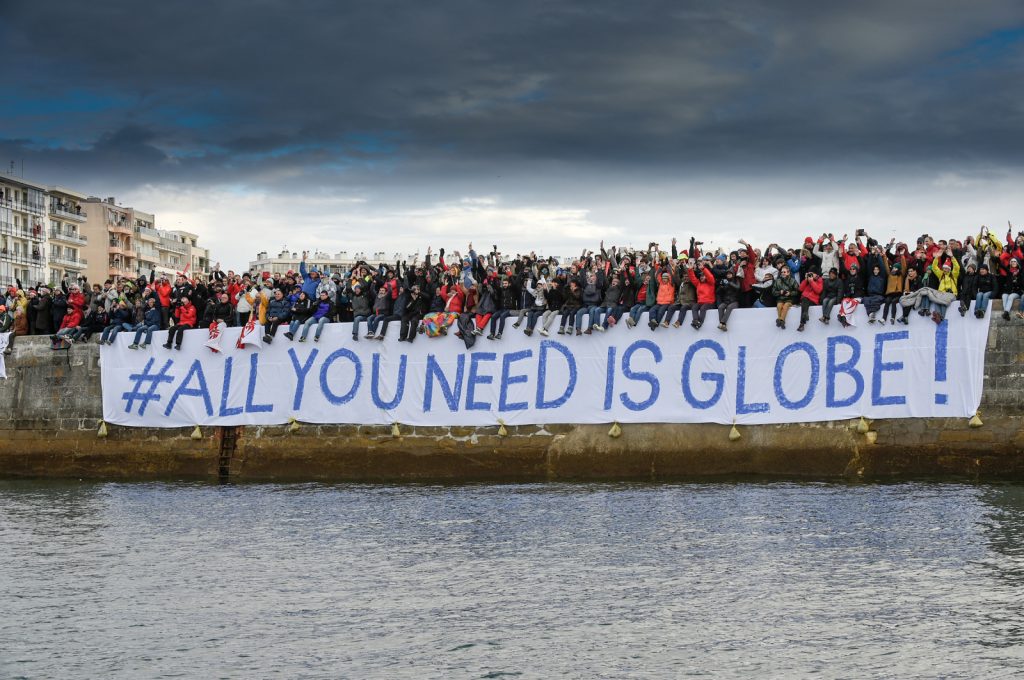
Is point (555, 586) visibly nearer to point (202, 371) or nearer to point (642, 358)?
point (642, 358)

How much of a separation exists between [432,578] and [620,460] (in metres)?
8.99

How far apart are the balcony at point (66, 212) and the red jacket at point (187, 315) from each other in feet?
281

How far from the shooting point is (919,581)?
15602 millimetres

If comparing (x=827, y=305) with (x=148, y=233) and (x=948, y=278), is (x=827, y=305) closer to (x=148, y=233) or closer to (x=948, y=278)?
(x=948, y=278)

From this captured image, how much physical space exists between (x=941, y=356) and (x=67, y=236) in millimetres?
99577

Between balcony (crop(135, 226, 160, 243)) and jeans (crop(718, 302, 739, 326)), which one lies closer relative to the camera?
jeans (crop(718, 302, 739, 326))

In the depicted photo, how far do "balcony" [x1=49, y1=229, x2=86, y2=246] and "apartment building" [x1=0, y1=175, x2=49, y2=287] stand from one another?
1.77 m

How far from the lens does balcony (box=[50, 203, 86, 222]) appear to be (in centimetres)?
10962

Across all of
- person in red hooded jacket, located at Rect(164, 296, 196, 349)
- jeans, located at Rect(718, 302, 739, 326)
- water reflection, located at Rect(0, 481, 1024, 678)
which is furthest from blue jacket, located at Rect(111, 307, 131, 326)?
jeans, located at Rect(718, 302, 739, 326)

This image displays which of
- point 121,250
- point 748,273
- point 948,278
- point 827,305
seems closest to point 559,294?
point 748,273

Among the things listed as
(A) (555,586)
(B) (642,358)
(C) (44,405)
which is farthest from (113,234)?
(A) (555,586)

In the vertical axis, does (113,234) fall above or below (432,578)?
above

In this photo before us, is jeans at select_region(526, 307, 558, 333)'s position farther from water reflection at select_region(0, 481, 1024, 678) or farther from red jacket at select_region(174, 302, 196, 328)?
red jacket at select_region(174, 302, 196, 328)

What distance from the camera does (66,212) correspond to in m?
112
